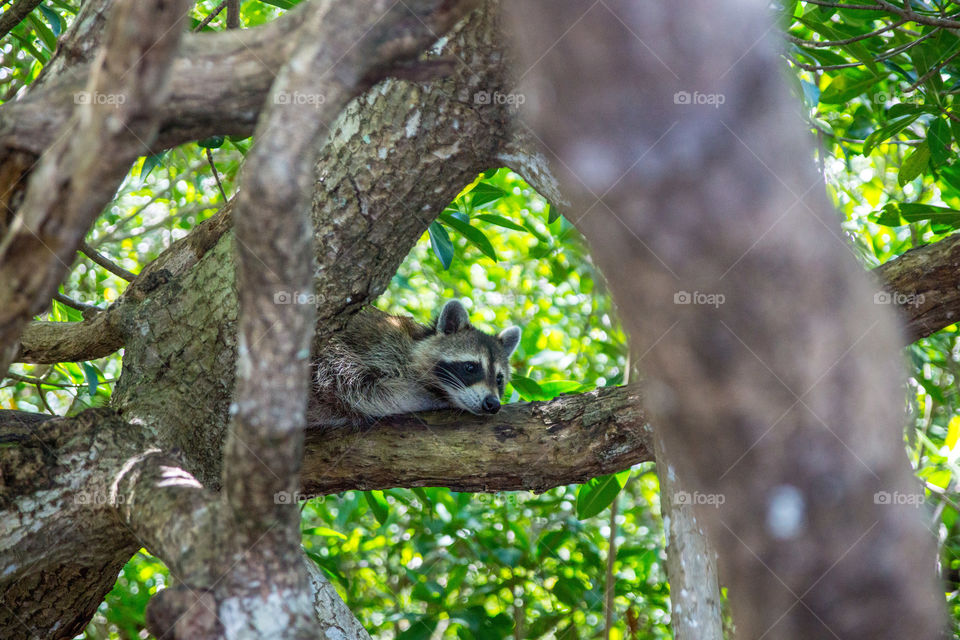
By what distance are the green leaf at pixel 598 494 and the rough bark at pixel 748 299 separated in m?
2.74

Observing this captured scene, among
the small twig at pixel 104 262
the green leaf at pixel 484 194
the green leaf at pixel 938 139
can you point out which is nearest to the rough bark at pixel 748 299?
the green leaf at pixel 484 194

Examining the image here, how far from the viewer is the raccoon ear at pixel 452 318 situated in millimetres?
5180

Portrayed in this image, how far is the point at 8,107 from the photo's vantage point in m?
1.76

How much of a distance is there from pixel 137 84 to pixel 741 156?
1.00 m

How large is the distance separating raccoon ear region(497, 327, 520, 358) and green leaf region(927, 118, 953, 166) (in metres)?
2.67

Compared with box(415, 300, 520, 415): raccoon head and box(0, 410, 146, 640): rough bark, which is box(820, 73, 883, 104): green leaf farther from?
box(0, 410, 146, 640): rough bark

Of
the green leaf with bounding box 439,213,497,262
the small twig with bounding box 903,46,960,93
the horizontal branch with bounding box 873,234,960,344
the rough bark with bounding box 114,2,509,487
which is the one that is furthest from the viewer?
the green leaf with bounding box 439,213,497,262

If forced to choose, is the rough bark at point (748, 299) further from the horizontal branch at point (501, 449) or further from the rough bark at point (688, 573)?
the horizontal branch at point (501, 449)

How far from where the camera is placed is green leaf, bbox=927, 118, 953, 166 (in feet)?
12.2

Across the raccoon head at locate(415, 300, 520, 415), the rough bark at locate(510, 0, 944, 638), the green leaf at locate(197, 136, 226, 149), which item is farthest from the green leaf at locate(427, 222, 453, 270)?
the rough bark at locate(510, 0, 944, 638)

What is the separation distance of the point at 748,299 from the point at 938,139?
3229mm

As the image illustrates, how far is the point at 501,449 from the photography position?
346cm

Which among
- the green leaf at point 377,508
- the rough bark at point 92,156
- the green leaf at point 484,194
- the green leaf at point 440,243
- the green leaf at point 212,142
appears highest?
the green leaf at point 212,142

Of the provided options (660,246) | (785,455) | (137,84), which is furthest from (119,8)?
(785,455)
